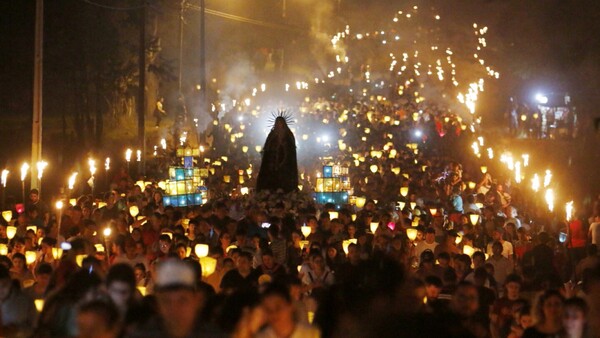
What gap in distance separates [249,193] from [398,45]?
138 feet

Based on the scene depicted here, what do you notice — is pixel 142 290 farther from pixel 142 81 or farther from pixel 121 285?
pixel 142 81

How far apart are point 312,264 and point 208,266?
3.72 feet

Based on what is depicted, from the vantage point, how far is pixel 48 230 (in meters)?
14.1

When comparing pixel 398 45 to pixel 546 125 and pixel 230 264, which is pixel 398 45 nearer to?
pixel 546 125

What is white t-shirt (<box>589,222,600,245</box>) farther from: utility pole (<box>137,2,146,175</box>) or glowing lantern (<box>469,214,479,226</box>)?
utility pole (<box>137,2,146,175</box>)

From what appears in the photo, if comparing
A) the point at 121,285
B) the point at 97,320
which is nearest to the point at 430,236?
the point at 121,285

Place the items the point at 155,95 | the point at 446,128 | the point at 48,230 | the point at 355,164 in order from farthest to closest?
1. the point at 155,95
2. the point at 446,128
3. the point at 355,164
4. the point at 48,230

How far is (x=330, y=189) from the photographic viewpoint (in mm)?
21047

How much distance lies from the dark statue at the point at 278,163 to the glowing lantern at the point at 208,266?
11.4 m

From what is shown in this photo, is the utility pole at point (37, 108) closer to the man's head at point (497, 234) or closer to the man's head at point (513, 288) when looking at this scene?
the man's head at point (497, 234)

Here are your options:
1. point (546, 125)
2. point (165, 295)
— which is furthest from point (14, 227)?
→ point (546, 125)

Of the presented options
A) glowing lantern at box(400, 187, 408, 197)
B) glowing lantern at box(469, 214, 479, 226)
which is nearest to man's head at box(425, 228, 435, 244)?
glowing lantern at box(469, 214, 479, 226)

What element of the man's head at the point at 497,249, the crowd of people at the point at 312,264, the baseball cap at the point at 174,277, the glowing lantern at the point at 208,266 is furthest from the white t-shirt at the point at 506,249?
the baseball cap at the point at 174,277

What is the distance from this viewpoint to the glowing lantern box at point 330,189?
20969 mm
